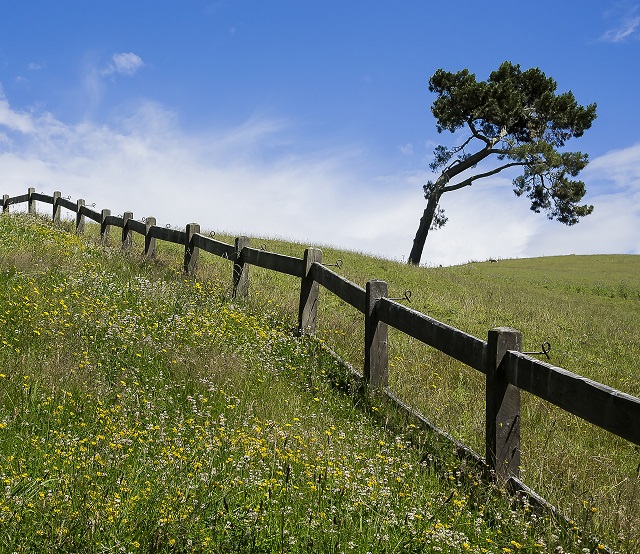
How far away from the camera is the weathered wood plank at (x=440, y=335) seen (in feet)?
18.0

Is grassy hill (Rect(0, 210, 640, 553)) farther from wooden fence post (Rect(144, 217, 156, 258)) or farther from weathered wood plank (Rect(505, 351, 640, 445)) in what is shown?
wooden fence post (Rect(144, 217, 156, 258))

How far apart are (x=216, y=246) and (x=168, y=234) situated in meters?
2.40

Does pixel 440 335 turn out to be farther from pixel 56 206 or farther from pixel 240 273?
pixel 56 206

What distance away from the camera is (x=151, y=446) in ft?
15.8

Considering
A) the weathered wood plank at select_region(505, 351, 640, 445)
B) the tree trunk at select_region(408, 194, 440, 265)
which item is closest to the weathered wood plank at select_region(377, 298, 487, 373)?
the weathered wood plank at select_region(505, 351, 640, 445)

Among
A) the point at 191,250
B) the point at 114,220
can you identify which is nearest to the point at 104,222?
the point at 114,220

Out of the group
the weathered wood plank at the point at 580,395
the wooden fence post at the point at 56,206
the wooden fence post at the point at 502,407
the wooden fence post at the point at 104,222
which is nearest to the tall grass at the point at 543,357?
the wooden fence post at the point at 502,407

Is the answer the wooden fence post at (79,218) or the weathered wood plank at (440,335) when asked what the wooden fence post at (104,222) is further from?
the weathered wood plank at (440,335)

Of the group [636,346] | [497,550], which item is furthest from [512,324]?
[497,550]

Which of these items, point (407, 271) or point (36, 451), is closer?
point (36, 451)

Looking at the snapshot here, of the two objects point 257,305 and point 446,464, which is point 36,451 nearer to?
point 446,464

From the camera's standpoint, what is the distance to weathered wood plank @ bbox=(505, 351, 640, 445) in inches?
159

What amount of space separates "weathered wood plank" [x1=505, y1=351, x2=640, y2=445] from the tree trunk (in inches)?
1135

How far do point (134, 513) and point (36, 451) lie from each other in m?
1.31
